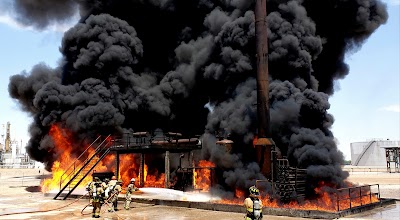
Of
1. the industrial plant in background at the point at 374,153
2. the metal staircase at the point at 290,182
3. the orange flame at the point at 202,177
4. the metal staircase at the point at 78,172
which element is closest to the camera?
the metal staircase at the point at 290,182

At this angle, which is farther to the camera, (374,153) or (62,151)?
(374,153)

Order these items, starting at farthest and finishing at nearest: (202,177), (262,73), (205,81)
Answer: (205,81), (202,177), (262,73)

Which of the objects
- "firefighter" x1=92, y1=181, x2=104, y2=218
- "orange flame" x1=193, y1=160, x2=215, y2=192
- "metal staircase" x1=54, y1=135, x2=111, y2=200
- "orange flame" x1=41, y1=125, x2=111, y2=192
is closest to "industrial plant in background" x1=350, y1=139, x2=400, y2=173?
"orange flame" x1=193, y1=160, x2=215, y2=192

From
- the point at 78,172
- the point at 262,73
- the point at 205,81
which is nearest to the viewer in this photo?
the point at 262,73

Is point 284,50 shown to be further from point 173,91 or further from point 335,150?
point 173,91

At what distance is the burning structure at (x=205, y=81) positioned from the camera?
2420 centimetres

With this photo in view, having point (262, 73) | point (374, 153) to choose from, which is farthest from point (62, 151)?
point (374, 153)

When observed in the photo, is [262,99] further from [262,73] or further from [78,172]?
[78,172]

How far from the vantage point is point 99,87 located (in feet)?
120

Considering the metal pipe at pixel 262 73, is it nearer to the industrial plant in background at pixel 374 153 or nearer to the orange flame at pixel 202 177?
the orange flame at pixel 202 177

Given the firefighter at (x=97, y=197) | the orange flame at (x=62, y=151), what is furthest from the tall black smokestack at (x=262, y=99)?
the orange flame at (x=62, y=151)

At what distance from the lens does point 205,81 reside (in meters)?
34.1

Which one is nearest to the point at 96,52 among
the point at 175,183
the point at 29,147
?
the point at 29,147

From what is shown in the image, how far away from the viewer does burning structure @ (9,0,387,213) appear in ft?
79.4
